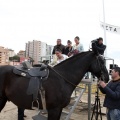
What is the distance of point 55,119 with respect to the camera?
156 inches

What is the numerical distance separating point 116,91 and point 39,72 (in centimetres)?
164

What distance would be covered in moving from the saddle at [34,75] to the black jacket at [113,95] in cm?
130

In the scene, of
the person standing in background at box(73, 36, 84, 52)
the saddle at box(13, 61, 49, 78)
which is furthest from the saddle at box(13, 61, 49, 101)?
the person standing in background at box(73, 36, 84, 52)

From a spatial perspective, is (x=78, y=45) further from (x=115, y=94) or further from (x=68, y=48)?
(x=115, y=94)

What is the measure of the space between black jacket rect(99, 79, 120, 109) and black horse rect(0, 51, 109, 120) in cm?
26

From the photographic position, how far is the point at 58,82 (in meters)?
4.08

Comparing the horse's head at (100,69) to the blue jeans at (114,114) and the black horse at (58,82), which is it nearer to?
the black horse at (58,82)

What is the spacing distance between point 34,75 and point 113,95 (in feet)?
5.56

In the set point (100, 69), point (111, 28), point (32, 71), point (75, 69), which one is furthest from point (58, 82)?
point (111, 28)

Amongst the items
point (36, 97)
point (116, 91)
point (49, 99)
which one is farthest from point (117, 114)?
point (36, 97)

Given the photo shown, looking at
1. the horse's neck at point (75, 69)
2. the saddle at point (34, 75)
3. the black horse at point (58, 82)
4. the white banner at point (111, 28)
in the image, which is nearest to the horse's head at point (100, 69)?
the black horse at point (58, 82)

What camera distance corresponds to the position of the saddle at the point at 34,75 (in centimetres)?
406

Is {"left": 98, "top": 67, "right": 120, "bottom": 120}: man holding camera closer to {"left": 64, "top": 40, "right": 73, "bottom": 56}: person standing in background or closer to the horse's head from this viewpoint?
the horse's head

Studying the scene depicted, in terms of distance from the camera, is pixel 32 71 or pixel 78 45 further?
pixel 78 45
